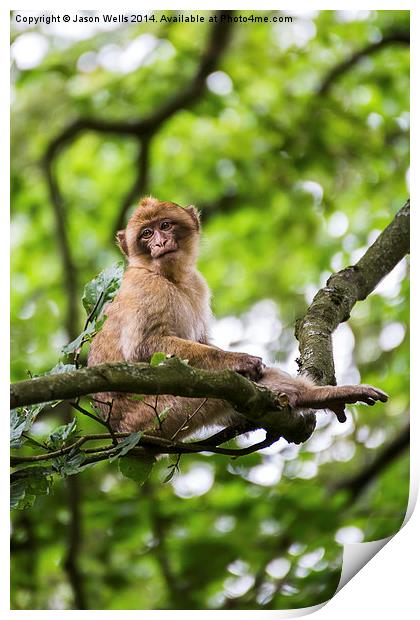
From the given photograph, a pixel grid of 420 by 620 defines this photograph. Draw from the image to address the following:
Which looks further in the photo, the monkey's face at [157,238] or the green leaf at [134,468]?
the monkey's face at [157,238]

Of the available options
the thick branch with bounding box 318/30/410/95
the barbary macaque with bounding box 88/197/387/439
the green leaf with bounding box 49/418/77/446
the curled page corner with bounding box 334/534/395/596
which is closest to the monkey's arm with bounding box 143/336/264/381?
the barbary macaque with bounding box 88/197/387/439

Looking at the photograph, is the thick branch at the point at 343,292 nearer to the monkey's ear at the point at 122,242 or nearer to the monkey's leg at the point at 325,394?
the monkey's leg at the point at 325,394

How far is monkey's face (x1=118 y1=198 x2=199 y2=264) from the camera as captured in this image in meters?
2.64

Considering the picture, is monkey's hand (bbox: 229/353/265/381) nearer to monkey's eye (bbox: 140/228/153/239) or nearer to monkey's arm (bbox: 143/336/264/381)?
monkey's arm (bbox: 143/336/264/381)

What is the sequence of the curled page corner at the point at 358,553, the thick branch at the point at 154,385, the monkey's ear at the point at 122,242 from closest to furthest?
the thick branch at the point at 154,385
the curled page corner at the point at 358,553
the monkey's ear at the point at 122,242

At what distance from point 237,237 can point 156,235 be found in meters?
0.59

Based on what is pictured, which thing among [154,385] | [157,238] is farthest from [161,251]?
[154,385]

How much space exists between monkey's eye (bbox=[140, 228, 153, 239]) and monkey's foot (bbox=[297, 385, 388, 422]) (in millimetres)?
749

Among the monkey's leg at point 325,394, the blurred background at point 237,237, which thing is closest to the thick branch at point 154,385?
the monkey's leg at point 325,394

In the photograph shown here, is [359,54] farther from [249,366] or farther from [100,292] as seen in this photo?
[100,292]

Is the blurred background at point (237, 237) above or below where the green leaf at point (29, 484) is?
above

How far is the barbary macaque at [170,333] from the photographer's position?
231 cm

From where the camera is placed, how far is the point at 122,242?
8.91 ft

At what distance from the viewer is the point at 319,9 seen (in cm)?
262
